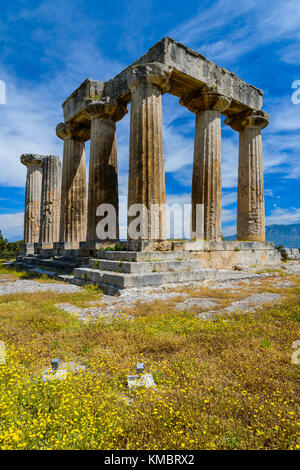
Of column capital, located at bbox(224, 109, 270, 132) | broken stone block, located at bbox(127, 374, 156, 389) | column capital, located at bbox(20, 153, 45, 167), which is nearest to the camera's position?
broken stone block, located at bbox(127, 374, 156, 389)

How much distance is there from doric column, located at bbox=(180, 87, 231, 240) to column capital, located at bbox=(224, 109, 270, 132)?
265 centimetres

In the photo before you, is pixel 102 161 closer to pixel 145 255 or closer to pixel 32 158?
pixel 145 255

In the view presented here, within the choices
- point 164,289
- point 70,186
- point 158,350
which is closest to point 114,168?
point 70,186

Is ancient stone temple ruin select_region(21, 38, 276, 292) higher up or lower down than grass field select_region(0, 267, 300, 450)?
higher up

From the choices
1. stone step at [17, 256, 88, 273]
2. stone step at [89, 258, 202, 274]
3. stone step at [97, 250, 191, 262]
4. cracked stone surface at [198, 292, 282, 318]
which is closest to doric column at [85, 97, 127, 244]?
stone step at [17, 256, 88, 273]

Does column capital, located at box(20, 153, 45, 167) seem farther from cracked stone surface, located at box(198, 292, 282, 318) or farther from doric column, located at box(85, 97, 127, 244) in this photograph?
cracked stone surface, located at box(198, 292, 282, 318)

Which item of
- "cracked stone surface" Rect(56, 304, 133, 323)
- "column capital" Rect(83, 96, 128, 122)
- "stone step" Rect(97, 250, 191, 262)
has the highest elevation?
"column capital" Rect(83, 96, 128, 122)

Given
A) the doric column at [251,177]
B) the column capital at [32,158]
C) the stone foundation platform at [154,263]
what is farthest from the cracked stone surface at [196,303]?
the column capital at [32,158]

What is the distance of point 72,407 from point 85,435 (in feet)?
1.15

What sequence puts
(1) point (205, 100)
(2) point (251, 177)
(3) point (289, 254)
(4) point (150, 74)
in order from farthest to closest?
(3) point (289, 254)
(2) point (251, 177)
(1) point (205, 100)
(4) point (150, 74)

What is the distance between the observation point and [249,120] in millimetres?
14297

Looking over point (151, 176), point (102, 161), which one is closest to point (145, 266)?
point (151, 176)

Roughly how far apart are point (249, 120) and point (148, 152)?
25.4 feet

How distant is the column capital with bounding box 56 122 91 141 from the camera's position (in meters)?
14.7
